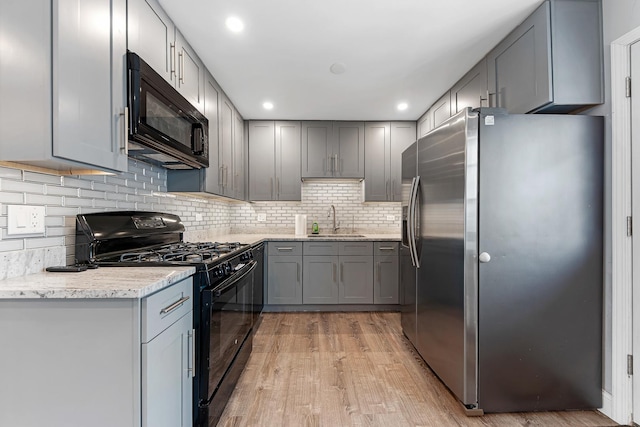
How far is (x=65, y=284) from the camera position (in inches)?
43.6

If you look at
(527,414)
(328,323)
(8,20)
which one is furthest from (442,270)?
(8,20)

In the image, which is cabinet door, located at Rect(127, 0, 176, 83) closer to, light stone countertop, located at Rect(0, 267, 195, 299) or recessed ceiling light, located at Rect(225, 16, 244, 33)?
recessed ceiling light, located at Rect(225, 16, 244, 33)

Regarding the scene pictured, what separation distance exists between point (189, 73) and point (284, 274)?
7.52 ft

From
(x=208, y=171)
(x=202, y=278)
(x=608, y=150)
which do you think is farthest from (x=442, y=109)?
(x=202, y=278)

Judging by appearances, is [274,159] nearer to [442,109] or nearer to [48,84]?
[442,109]

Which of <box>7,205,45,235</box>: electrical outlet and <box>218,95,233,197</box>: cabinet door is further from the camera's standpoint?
<box>218,95,233,197</box>: cabinet door

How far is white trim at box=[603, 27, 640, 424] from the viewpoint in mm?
1677

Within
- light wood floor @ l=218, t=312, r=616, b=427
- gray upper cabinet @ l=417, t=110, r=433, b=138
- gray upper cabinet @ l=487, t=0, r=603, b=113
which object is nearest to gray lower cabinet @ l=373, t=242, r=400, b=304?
light wood floor @ l=218, t=312, r=616, b=427

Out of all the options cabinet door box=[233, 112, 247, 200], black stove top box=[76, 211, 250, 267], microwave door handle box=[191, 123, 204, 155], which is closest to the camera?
black stove top box=[76, 211, 250, 267]

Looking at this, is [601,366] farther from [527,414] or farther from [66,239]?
[66,239]

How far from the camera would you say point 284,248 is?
3645mm

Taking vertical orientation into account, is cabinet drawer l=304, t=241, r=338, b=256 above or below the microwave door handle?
below

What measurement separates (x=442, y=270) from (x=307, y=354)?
131 centimetres

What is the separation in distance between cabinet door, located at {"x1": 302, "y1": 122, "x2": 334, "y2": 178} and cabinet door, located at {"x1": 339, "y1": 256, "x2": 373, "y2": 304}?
116 cm
